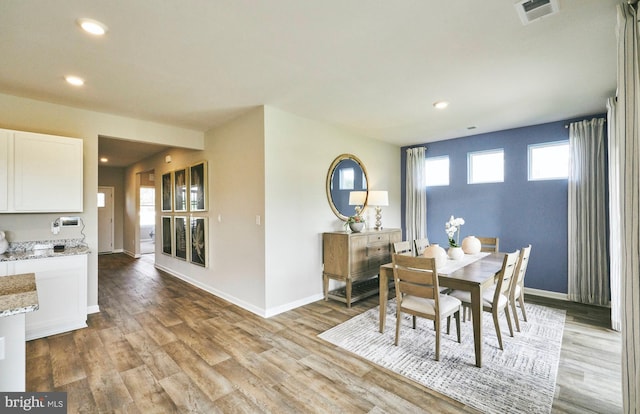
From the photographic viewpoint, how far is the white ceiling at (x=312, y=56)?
1.87 m

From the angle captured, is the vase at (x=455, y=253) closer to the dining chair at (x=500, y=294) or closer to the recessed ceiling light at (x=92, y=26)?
the dining chair at (x=500, y=294)

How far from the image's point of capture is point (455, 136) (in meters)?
5.16

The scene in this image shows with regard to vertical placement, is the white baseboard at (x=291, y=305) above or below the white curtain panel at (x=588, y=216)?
below

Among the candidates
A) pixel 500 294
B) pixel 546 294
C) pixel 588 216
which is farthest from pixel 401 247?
pixel 588 216

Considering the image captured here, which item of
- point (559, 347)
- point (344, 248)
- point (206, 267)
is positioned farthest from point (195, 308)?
point (559, 347)

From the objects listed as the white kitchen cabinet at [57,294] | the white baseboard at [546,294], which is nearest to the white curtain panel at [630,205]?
the white baseboard at [546,294]

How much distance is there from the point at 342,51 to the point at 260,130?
161cm

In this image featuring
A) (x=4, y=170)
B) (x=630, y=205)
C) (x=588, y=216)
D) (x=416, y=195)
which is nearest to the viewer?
(x=630, y=205)

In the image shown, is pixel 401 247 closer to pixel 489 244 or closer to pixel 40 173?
pixel 489 244

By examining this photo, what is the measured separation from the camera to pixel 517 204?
4621 millimetres

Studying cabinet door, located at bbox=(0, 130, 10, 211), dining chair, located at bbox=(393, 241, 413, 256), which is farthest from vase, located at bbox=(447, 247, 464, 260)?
cabinet door, located at bbox=(0, 130, 10, 211)

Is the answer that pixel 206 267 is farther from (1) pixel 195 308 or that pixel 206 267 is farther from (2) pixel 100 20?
(2) pixel 100 20

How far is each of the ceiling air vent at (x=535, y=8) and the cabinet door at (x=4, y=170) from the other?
15.1ft

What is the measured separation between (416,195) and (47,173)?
548cm
